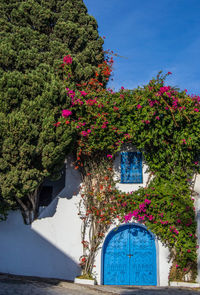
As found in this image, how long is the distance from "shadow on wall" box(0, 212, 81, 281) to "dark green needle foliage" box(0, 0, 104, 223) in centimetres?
53

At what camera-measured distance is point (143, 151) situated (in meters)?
9.03

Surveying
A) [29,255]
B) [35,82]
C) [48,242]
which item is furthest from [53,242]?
[35,82]

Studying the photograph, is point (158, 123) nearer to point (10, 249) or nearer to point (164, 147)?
point (164, 147)

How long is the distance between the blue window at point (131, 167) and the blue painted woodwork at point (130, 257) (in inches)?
54.3

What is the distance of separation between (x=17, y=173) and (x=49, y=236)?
2.28 meters

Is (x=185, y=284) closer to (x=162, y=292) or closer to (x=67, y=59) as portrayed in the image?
(x=162, y=292)

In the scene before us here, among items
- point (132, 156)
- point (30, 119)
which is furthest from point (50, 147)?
point (132, 156)

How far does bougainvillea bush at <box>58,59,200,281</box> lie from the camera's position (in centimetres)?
825

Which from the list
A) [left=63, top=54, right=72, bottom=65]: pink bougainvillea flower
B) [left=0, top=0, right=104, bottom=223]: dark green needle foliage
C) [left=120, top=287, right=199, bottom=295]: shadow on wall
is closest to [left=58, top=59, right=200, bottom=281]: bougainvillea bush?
[left=0, top=0, right=104, bottom=223]: dark green needle foliage

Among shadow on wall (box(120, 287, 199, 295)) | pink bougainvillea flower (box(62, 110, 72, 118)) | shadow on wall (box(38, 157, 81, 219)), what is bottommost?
shadow on wall (box(120, 287, 199, 295))

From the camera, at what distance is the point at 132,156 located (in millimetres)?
9203

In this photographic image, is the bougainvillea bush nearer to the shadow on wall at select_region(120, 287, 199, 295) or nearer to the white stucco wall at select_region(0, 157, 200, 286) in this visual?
the white stucco wall at select_region(0, 157, 200, 286)

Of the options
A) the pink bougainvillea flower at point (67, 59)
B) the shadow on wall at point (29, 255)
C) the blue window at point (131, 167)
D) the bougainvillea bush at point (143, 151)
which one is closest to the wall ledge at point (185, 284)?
the bougainvillea bush at point (143, 151)

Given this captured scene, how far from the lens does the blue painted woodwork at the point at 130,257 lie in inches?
332
